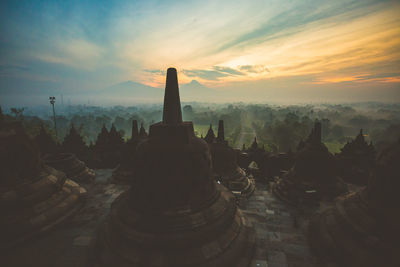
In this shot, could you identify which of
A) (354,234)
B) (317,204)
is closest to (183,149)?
(354,234)

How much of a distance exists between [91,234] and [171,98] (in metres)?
7.16

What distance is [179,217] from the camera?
21.0ft

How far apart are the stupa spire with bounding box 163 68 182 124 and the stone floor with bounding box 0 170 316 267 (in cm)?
624

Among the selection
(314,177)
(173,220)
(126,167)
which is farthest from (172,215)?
(314,177)

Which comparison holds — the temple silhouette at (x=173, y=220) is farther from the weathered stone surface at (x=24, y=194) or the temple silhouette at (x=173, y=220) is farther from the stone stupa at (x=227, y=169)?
the stone stupa at (x=227, y=169)

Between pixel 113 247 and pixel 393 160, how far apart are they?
34.8 ft

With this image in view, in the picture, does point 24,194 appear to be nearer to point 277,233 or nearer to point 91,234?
point 91,234

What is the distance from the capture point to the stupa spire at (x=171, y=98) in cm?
686

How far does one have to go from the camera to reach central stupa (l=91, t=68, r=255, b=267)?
19.9 feet

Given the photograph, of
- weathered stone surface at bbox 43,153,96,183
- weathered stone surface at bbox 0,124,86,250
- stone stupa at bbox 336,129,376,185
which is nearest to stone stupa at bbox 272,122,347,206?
stone stupa at bbox 336,129,376,185

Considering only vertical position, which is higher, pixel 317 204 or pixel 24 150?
pixel 24 150

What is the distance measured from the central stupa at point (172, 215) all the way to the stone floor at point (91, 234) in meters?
0.79

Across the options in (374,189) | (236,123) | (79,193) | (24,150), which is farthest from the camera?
(236,123)

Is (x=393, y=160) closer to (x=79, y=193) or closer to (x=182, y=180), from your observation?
(x=182, y=180)
